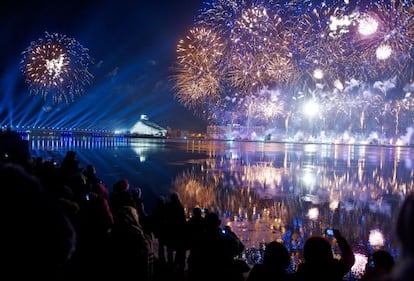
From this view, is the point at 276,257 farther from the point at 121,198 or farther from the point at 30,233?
the point at 121,198

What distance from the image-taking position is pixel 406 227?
1.43m

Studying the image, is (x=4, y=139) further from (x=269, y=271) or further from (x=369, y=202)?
(x=269, y=271)

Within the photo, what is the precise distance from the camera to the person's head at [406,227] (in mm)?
1381

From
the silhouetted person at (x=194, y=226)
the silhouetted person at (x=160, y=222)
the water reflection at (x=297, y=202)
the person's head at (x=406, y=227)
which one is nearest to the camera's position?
the person's head at (x=406, y=227)

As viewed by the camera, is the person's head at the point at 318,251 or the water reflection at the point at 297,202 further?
the water reflection at the point at 297,202

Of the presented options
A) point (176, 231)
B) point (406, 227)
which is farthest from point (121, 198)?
point (406, 227)

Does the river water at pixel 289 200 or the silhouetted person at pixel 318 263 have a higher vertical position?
the silhouetted person at pixel 318 263

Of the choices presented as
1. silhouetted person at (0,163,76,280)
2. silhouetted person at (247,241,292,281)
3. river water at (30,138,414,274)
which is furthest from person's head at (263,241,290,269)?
river water at (30,138,414,274)

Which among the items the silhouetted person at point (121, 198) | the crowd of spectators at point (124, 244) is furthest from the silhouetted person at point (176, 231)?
the silhouetted person at point (121, 198)

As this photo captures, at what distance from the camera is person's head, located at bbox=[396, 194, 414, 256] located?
138cm

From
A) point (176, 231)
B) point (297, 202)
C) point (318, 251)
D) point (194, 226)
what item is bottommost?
point (297, 202)

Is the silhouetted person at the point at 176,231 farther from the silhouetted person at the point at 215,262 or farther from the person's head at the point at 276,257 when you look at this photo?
the person's head at the point at 276,257

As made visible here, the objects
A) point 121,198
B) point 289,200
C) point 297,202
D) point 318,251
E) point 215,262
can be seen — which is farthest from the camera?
point 289,200

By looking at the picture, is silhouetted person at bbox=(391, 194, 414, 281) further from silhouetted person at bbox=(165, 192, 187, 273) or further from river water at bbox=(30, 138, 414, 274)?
river water at bbox=(30, 138, 414, 274)
